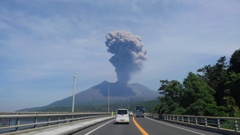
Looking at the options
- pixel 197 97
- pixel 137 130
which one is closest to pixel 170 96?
pixel 197 97

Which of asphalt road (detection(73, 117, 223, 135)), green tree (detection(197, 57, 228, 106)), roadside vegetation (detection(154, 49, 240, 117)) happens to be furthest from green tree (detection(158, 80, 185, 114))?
asphalt road (detection(73, 117, 223, 135))

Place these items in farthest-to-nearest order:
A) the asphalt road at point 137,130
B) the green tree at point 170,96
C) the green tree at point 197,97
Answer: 1. the green tree at point 170,96
2. the green tree at point 197,97
3. the asphalt road at point 137,130

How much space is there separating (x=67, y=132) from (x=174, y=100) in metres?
59.1

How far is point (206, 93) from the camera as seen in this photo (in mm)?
60844

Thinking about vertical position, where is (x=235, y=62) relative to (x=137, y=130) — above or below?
above

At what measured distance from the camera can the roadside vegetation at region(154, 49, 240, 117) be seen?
5600cm

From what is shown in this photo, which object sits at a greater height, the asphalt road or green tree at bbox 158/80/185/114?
green tree at bbox 158/80/185/114

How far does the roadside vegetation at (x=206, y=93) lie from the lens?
5600 centimetres

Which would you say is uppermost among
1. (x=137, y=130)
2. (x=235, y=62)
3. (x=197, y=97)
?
(x=235, y=62)

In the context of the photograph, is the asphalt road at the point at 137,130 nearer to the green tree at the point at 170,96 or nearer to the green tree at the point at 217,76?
the green tree at the point at 170,96

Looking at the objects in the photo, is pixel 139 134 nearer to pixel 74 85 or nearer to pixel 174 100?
pixel 74 85

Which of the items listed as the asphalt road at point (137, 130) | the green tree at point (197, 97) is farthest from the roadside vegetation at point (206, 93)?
the asphalt road at point (137, 130)

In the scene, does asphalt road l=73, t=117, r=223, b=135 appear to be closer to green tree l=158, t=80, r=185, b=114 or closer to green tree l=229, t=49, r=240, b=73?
green tree l=158, t=80, r=185, b=114

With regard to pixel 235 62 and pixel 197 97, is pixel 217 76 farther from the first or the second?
pixel 197 97
